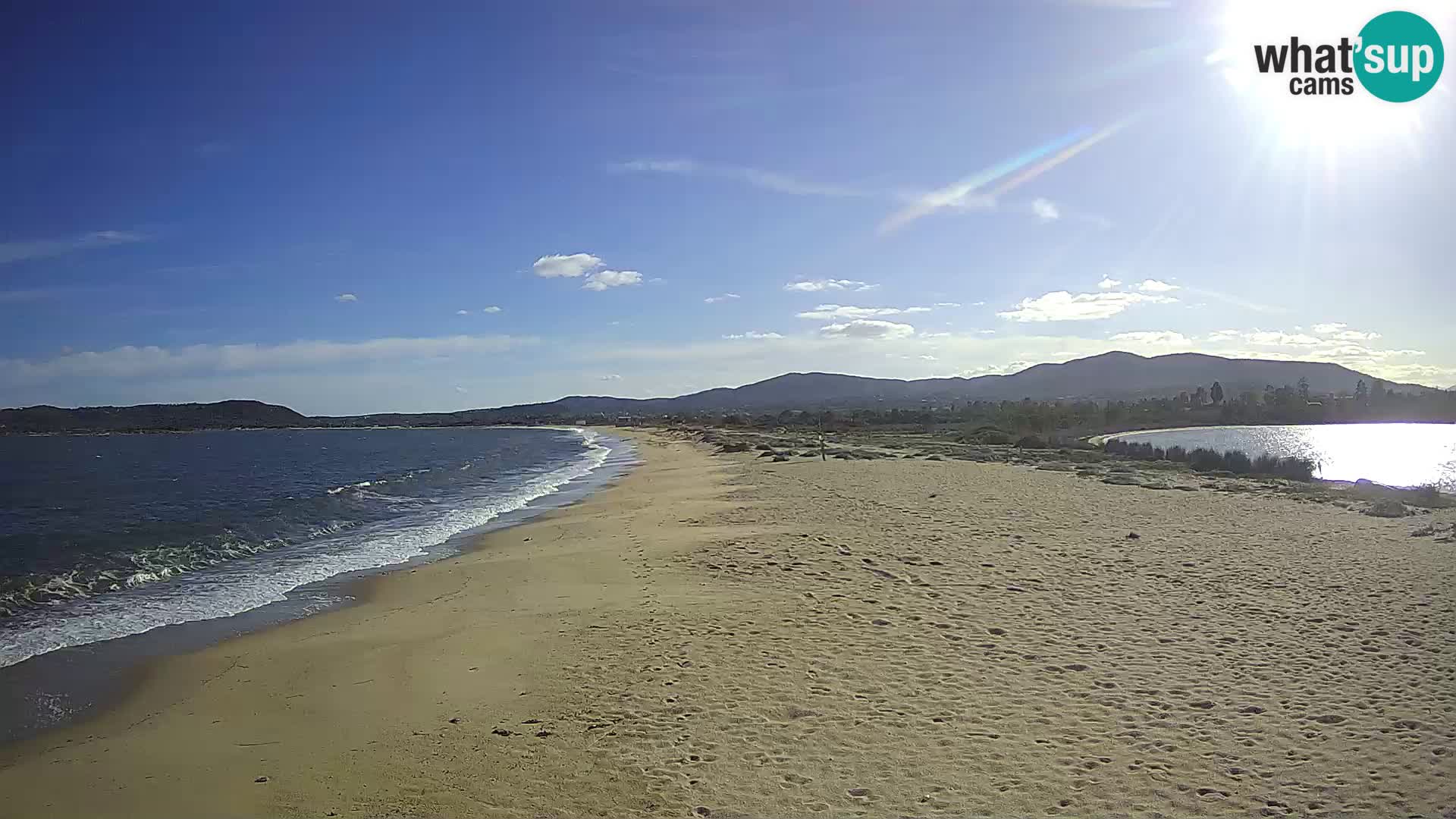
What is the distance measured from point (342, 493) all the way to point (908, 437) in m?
39.2

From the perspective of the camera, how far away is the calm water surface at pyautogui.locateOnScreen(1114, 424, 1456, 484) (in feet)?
107

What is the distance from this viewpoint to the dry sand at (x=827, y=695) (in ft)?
17.2

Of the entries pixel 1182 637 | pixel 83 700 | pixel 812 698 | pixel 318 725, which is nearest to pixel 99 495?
pixel 83 700

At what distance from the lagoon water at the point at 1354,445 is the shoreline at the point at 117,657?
29.0m

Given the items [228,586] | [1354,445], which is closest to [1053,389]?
[1354,445]

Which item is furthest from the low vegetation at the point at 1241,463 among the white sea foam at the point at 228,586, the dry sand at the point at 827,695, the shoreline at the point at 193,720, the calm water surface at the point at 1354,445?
the shoreline at the point at 193,720

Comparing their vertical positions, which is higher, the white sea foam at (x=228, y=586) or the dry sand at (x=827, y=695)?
the dry sand at (x=827, y=695)

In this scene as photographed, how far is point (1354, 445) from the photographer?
5019 centimetres

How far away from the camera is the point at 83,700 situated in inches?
309

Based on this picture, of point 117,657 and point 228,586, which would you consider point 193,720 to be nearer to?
point 117,657

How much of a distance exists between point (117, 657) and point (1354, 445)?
61684 millimetres

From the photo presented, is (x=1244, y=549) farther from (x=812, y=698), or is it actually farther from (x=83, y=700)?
(x=83, y=700)

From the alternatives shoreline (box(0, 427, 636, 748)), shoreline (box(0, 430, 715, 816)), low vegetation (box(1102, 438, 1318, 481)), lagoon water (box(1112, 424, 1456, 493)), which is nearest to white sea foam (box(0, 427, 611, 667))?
shoreline (box(0, 427, 636, 748))

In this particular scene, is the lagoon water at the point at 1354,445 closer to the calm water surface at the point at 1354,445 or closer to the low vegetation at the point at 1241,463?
the calm water surface at the point at 1354,445
